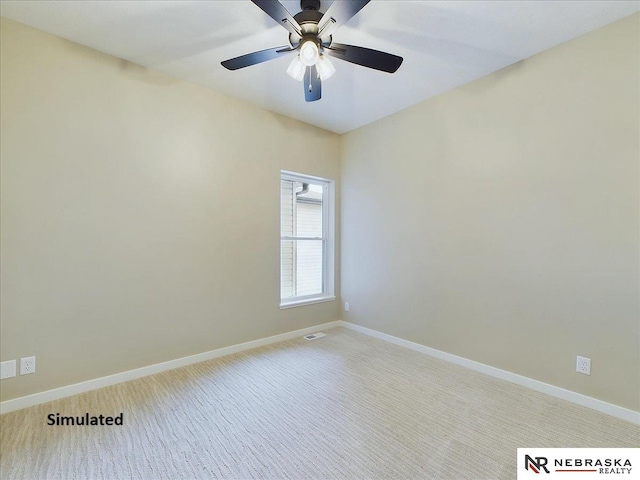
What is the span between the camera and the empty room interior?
1815mm

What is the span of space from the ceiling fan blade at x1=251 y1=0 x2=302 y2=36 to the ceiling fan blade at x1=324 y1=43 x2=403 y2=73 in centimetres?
24

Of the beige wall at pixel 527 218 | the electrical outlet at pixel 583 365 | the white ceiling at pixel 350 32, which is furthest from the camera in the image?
the electrical outlet at pixel 583 365

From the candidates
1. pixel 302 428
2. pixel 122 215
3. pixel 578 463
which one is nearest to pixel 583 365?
pixel 578 463

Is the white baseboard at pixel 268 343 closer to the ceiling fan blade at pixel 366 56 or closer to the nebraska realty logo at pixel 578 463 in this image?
the nebraska realty logo at pixel 578 463

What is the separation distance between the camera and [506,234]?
256 centimetres

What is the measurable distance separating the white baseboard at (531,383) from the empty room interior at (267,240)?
0.04ft

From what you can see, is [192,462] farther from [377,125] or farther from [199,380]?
[377,125]

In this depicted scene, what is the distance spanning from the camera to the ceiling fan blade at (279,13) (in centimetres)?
147

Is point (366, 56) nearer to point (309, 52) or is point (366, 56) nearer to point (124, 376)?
point (309, 52)

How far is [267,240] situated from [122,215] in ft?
4.57

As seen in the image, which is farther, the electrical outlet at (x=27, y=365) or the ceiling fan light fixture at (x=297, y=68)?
the electrical outlet at (x=27, y=365)

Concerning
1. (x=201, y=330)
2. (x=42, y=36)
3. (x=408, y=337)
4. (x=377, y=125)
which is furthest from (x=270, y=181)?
(x=408, y=337)

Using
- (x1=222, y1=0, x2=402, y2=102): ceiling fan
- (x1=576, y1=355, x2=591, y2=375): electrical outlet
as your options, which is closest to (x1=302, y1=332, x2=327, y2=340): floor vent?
(x1=576, y1=355, x2=591, y2=375): electrical outlet

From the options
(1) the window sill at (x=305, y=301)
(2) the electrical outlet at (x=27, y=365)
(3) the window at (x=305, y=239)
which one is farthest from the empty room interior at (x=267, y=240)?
(3) the window at (x=305, y=239)
